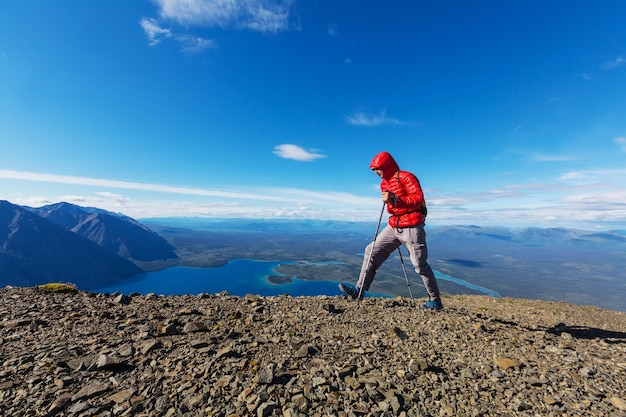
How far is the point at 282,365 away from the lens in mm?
4578

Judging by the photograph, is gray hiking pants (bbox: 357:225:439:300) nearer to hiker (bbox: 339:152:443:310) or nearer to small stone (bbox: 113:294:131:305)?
hiker (bbox: 339:152:443:310)

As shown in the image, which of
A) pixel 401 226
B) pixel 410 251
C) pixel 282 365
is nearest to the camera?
pixel 282 365

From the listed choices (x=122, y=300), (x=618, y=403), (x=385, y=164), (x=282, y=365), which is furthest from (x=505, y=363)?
(x=122, y=300)

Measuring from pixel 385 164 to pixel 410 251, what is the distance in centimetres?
310

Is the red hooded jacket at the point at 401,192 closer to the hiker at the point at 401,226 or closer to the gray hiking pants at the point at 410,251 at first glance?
the hiker at the point at 401,226

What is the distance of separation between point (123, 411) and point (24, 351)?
2.93 metres

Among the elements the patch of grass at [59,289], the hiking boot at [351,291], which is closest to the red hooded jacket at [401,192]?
the hiking boot at [351,291]

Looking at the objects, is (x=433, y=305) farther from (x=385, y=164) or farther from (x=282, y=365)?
(x=282, y=365)

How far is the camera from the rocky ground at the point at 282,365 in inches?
144

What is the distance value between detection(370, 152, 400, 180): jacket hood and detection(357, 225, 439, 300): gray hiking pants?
6.41 ft

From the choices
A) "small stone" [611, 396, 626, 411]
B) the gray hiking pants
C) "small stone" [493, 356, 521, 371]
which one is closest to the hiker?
the gray hiking pants

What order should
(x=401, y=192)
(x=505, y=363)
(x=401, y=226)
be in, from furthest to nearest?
1. (x=401, y=192)
2. (x=401, y=226)
3. (x=505, y=363)

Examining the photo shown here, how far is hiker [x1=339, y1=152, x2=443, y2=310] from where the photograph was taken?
9.07m

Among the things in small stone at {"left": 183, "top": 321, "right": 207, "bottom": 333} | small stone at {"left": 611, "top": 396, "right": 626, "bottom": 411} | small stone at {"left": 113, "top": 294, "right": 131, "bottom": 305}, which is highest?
small stone at {"left": 611, "top": 396, "right": 626, "bottom": 411}
